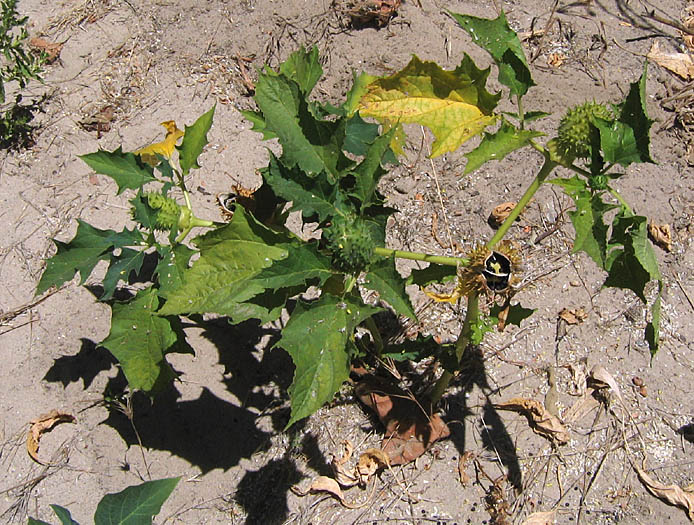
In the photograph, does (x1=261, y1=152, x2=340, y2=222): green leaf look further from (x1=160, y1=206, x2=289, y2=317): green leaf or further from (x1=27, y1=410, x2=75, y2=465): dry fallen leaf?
(x1=27, y1=410, x2=75, y2=465): dry fallen leaf

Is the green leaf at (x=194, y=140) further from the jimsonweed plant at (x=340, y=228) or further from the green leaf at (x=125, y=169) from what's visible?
the green leaf at (x=125, y=169)

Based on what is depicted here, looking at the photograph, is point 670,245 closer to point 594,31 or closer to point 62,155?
point 594,31

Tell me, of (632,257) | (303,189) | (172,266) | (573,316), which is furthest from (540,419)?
(172,266)

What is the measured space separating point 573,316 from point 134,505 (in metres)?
1.98

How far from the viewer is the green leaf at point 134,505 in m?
1.44

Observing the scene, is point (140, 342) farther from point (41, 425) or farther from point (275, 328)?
point (41, 425)

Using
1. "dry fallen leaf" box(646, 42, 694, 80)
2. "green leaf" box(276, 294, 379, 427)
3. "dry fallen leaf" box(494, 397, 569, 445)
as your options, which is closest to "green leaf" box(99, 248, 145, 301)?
"green leaf" box(276, 294, 379, 427)

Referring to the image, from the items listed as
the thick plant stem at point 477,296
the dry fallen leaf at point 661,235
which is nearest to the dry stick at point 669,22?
the dry fallen leaf at point 661,235

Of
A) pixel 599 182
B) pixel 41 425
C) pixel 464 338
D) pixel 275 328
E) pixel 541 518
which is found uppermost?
pixel 599 182

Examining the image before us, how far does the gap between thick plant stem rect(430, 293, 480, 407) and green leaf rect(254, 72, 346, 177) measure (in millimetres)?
545

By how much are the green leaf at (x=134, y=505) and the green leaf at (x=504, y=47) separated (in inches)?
55.4

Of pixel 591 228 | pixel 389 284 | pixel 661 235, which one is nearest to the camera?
pixel 591 228

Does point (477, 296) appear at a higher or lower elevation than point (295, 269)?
lower

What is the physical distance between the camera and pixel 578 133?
1.56 m
